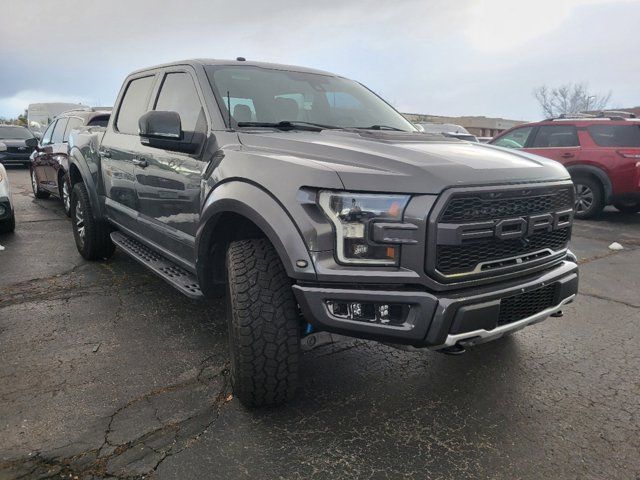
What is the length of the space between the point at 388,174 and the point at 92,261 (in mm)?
4321

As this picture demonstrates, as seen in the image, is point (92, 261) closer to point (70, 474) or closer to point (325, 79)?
point (325, 79)

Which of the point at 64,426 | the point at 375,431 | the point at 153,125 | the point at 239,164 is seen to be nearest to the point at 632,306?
the point at 375,431

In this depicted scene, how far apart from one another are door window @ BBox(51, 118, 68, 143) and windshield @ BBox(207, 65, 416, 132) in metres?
6.12

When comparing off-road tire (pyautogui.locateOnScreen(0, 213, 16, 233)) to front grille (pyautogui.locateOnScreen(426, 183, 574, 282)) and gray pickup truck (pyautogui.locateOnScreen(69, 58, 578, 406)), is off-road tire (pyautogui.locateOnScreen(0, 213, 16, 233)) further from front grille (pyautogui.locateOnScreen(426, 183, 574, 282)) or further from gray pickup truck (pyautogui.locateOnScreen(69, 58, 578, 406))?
front grille (pyautogui.locateOnScreen(426, 183, 574, 282))

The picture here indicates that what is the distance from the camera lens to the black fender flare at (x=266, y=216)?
7.18ft

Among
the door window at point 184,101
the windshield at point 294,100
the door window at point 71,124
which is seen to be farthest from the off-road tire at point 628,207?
the door window at point 71,124

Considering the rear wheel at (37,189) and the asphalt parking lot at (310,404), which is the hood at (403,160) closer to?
the asphalt parking lot at (310,404)

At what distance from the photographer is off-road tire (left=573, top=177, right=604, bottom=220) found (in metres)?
8.34

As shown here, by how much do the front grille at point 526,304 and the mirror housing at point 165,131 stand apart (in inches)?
78.0

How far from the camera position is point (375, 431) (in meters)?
2.47

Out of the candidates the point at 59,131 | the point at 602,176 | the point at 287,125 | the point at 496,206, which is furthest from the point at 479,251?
the point at 59,131

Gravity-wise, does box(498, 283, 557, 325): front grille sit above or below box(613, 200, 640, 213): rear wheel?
above

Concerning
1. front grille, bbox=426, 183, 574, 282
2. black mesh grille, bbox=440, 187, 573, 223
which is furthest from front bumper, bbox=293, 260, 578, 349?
black mesh grille, bbox=440, 187, 573, 223

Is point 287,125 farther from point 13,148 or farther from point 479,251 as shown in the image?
point 13,148
